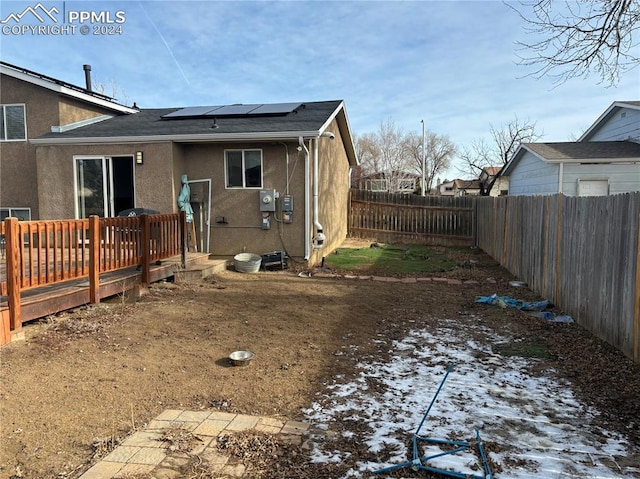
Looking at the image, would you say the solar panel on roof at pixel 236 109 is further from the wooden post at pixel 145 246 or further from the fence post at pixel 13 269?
the fence post at pixel 13 269

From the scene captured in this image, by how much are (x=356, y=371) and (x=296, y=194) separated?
6.43 m

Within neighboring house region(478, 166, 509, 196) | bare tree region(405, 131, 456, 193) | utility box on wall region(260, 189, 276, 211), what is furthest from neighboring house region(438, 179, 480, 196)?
utility box on wall region(260, 189, 276, 211)

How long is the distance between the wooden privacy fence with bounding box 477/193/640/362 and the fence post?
6.56m

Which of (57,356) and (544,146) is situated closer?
(57,356)

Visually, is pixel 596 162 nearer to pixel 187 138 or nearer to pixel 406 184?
pixel 187 138

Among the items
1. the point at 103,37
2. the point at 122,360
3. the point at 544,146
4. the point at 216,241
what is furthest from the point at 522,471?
the point at 544,146

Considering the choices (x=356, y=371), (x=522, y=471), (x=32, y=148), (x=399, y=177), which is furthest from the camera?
(x=399, y=177)

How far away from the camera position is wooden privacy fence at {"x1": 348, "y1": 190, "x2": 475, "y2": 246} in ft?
53.0

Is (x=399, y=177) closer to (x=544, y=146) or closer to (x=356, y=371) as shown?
(x=544, y=146)

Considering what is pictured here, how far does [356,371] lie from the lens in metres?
4.32

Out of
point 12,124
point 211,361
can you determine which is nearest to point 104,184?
point 12,124

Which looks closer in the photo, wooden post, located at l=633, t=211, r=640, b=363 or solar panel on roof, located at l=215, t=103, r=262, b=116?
wooden post, located at l=633, t=211, r=640, b=363

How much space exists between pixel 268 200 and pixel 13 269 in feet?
19.5

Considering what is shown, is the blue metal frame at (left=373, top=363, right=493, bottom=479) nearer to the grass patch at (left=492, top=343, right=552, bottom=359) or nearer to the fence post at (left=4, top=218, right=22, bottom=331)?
the grass patch at (left=492, top=343, right=552, bottom=359)
